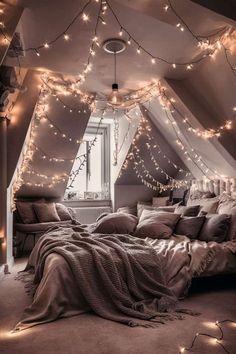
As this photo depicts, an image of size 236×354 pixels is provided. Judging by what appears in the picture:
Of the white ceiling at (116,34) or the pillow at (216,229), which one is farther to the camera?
the pillow at (216,229)

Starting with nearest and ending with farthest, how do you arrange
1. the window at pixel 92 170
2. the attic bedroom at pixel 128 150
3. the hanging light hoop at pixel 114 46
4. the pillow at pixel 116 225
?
the attic bedroom at pixel 128 150 → the hanging light hoop at pixel 114 46 → the pillow at pixel 116 225 → the window at pixel 92 170

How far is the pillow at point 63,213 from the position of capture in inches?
207

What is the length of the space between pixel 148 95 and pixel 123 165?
176 cm

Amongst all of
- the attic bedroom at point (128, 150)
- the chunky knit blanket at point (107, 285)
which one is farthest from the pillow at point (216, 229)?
the chunky knit blanket at point (107, 285)

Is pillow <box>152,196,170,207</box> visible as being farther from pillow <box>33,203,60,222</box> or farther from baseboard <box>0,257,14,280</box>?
baseboard <box>0,257,14,280</box>

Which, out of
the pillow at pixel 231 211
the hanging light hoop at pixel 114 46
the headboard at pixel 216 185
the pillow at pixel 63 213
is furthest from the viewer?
the pillow at pixel 63 213

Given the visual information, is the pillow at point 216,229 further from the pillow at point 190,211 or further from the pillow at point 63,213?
the pillow at point 63,213

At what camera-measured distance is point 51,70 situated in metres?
3.46

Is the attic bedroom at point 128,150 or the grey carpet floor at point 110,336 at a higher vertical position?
the attic bedroom at point 128,150

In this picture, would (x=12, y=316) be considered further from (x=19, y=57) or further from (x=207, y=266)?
(x=19, y=57)

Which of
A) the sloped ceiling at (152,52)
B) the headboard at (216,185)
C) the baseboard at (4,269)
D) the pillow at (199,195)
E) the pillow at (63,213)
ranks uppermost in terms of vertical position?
the sloped ceiling at (152,52)

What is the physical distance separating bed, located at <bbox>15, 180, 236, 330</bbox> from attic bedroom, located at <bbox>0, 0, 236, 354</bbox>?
0.04 feet

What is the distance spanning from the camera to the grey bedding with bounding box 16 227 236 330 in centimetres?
238

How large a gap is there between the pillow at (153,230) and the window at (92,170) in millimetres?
2523
